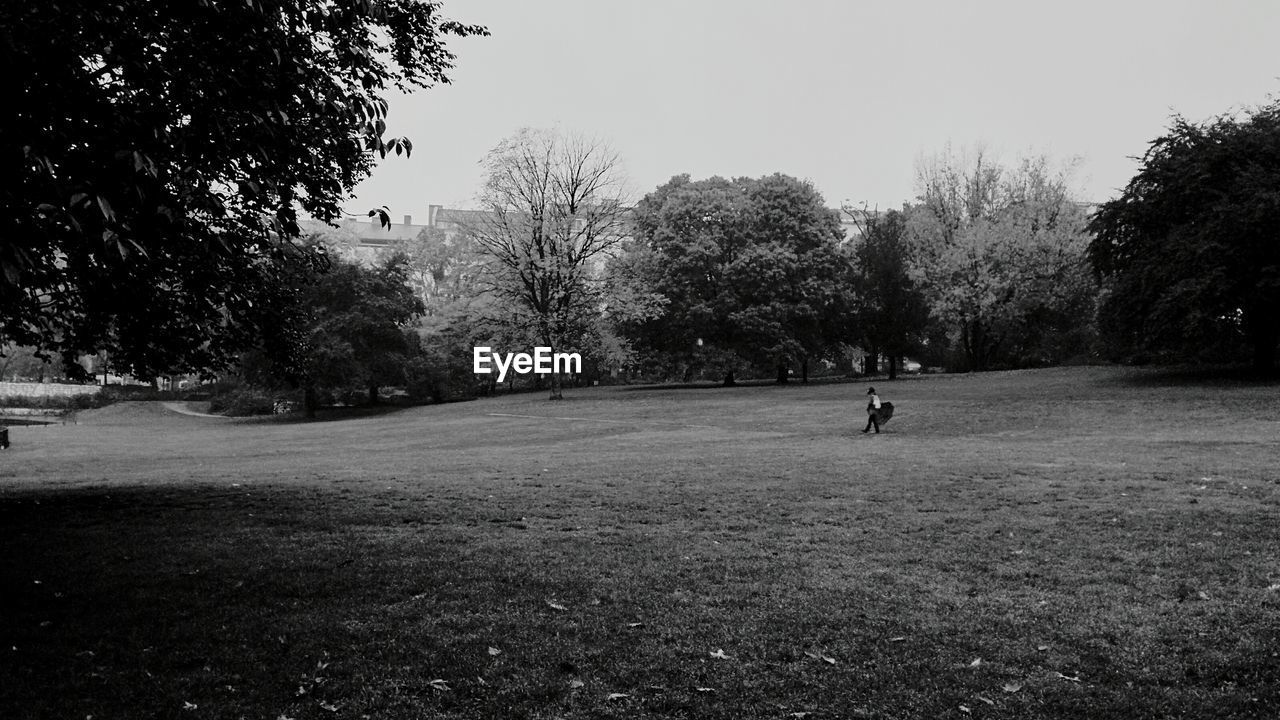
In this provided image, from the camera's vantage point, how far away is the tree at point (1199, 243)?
1128 inches

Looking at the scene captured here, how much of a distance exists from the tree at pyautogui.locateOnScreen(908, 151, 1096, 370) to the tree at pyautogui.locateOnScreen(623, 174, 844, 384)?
298 inches

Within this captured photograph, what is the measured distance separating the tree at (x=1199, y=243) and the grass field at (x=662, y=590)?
14.4 m

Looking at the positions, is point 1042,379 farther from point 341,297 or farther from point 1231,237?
point 341,297

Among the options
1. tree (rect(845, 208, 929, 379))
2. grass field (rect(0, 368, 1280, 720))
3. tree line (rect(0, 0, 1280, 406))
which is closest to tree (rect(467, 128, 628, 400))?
tree line (rect(0, 0, 1280, 406))

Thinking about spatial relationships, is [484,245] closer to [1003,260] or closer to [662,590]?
[1003,260]

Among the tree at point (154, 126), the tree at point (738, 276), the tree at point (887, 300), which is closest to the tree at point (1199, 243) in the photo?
the tree at point (887, 300)

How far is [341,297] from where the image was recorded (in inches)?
1980

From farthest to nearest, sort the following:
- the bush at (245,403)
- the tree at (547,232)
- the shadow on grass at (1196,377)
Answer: the bush at (245,403), the tree at (547,232), the shadow on grass at (1196,377)

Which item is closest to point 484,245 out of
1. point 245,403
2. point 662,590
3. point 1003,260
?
point 245,403

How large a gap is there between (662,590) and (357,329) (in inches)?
1753

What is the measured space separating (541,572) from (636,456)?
11.7 meters

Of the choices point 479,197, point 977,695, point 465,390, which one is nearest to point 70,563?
point 977,695

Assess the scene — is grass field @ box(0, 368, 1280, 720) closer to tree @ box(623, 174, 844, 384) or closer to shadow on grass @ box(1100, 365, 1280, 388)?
shadow on grass @ box(1100, 365, 1280, 388)

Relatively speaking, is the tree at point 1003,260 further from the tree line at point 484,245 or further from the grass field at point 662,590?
the grass field at point 662,590
